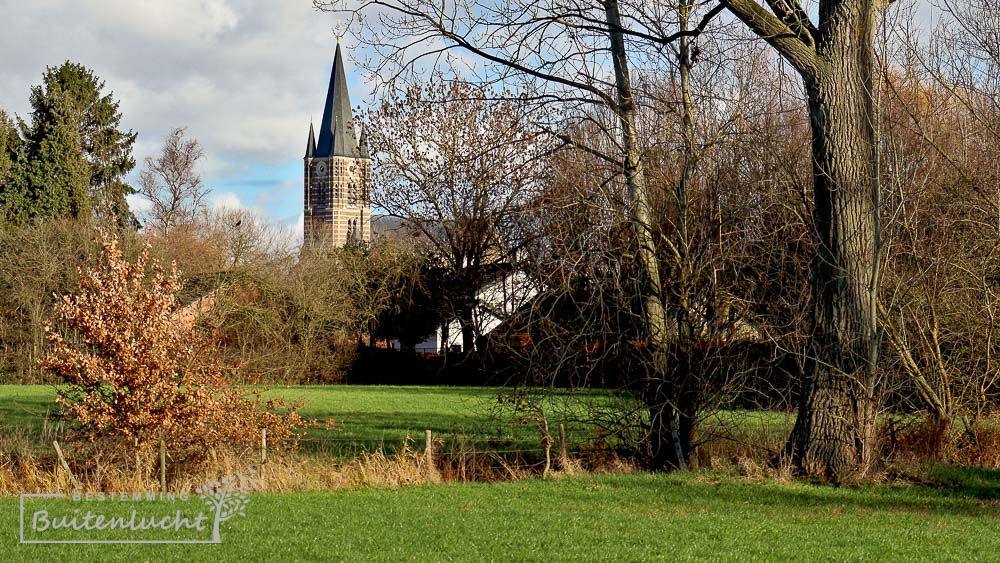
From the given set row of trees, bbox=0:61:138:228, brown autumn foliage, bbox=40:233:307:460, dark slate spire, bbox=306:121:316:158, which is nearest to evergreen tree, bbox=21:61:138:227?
row of trees, bbox=0:61:138:228

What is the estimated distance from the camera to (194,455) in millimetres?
12477

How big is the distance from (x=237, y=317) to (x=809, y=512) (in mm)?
33680

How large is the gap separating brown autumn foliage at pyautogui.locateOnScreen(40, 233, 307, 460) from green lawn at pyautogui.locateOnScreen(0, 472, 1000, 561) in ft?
5.95

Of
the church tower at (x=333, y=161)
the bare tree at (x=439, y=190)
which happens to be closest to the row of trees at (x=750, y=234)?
the bare tree at (x=439, y=190)

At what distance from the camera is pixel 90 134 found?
48312 mm

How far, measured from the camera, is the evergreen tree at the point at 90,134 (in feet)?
141

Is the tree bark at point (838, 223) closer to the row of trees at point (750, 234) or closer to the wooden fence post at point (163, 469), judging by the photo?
the row of trees at point (750, 234)

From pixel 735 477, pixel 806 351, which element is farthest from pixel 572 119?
pixel 735 477

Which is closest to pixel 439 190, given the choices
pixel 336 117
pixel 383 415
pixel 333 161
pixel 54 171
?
pixel 383 415

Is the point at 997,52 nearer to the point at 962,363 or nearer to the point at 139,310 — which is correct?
the point at 962,363

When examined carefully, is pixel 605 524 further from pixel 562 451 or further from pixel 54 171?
pixel 54 171

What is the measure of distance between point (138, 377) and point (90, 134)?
40.5 meters

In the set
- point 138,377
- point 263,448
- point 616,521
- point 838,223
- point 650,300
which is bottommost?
point 616,521

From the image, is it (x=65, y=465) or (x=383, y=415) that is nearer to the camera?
(x=65, y=465)
